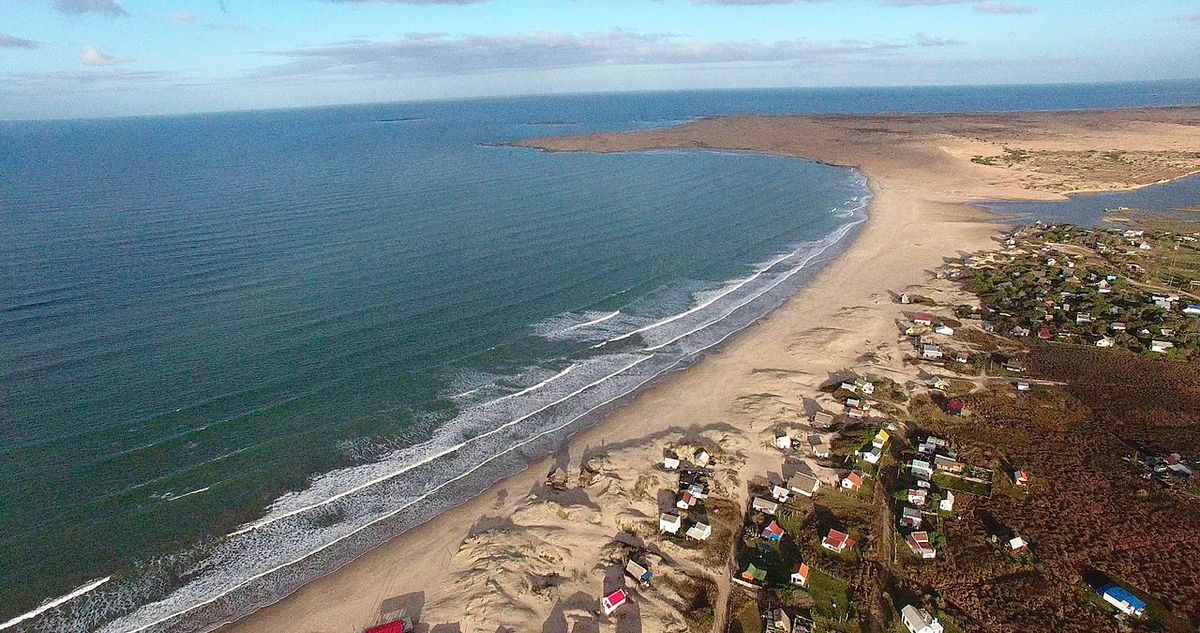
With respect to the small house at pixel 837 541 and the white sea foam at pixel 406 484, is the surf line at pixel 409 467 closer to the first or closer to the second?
the white sea foam at pixel 406 484

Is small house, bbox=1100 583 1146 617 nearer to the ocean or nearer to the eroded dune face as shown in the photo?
the eroded dune face

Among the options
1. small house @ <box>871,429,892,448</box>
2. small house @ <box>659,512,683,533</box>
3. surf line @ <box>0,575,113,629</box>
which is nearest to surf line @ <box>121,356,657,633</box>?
surf line @ <box>0,575,113,629</box>

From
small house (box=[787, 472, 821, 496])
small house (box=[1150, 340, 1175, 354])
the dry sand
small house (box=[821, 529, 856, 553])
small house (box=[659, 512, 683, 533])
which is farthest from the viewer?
small house (box=[1150, 340, 1175, 354])

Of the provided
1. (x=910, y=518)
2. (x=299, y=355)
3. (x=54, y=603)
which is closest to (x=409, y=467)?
(x=299, y=355)

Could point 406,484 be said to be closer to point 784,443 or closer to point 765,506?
point 765,506

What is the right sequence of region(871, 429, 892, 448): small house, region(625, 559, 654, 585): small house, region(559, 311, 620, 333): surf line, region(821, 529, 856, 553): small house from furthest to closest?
region(559, 311, 620, 333): surf line → region(871, 429, 892, 448): small house → region(821, 529, 856, 553): small house → region(625, 559, 654, 585): small house

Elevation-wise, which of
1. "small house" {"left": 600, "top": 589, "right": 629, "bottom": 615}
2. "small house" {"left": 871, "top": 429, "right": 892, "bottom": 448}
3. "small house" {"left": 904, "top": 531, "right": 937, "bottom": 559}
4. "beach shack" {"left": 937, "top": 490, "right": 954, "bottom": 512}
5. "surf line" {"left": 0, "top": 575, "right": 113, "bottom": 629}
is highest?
"small house" {"left": 871, "top": 429, "right": 892, "bottom": 448}

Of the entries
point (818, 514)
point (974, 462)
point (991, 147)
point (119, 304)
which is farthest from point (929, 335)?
point (991, 147)
